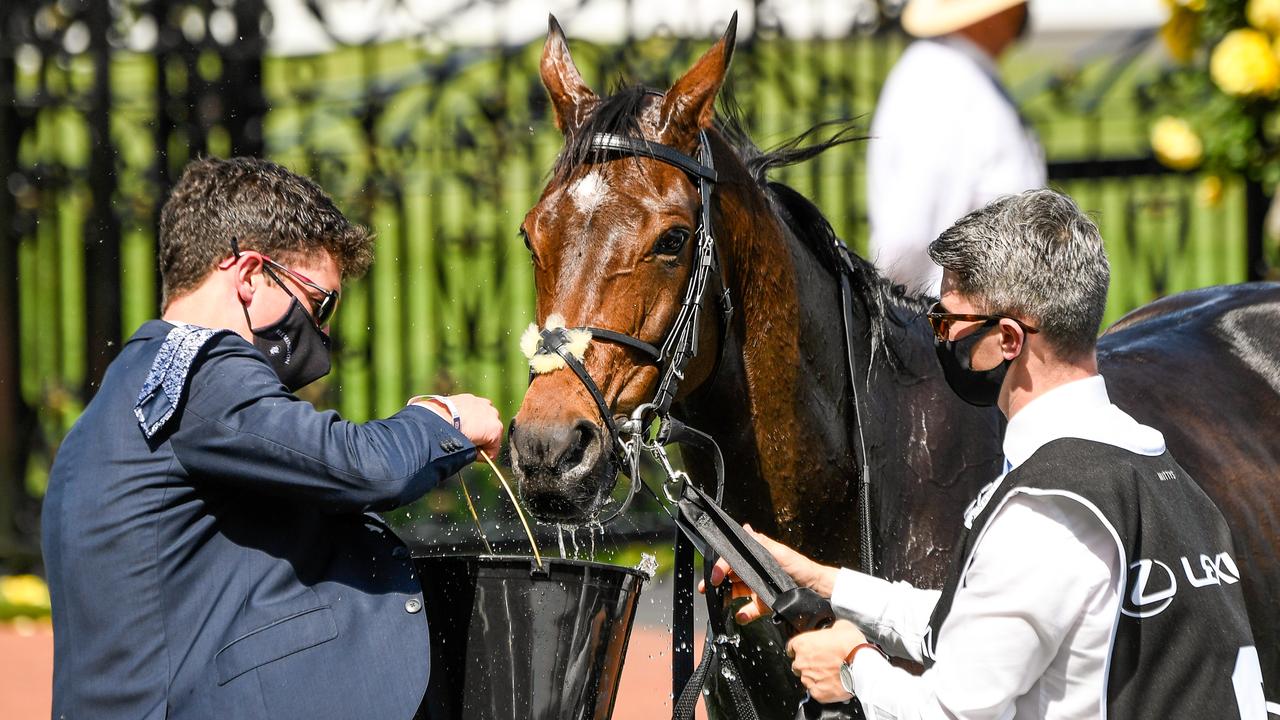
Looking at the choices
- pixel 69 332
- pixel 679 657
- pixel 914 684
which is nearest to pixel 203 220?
pixel 679 657

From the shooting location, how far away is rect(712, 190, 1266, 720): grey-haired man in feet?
6.32

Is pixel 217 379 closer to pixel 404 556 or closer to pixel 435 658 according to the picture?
pixel 404 556

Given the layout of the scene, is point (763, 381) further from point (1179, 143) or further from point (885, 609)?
Result: point (1179, 143)

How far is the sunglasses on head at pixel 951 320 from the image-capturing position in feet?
6.89

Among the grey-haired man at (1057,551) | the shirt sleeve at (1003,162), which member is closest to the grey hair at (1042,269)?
the grey-haired man at (1057,551)

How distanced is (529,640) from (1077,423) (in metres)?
0.97

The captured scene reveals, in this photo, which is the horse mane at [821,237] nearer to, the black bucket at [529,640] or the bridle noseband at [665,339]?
the bridle noseband at [665,339]

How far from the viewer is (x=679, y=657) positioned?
9.08ft

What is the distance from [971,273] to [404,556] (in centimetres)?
108

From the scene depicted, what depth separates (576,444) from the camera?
242cm

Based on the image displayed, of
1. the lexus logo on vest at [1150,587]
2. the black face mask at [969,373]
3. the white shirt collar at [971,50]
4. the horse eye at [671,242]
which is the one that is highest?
the white shirt collar at [971,50]

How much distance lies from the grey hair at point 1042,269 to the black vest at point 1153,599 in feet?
0.66

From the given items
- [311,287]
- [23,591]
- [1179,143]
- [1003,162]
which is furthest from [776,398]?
[23,591]

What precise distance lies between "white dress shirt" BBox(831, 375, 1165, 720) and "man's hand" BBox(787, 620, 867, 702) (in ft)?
0.40
